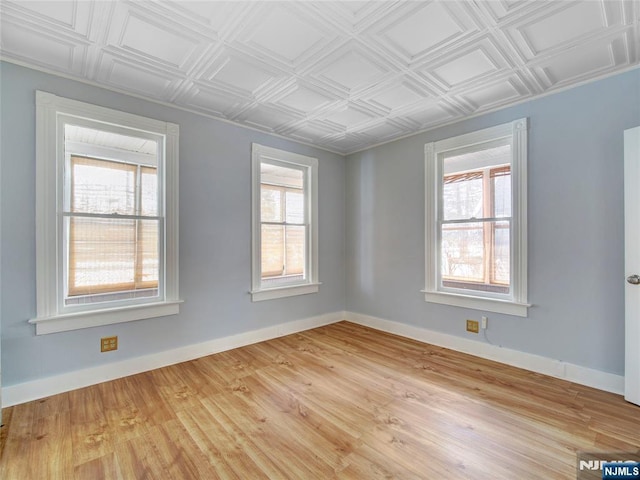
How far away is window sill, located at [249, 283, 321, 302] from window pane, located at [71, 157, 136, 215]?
1.57 metres

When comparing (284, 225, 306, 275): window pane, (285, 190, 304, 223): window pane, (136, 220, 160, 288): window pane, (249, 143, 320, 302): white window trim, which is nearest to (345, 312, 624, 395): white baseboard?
(249, 143, 320, 302): white window trim

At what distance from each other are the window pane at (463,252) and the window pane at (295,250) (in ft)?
6.01

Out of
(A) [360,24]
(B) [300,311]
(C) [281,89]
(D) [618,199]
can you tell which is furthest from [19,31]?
A: (D) [618,199]

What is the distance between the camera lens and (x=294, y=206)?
4.07 meters

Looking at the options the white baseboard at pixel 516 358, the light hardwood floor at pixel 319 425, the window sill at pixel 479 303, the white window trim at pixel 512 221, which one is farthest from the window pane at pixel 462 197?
the light hardwood floor at pixel 319 425

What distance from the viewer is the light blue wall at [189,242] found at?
7.26ft

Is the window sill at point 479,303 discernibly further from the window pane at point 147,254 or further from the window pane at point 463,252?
→ the window pane at point 147,254

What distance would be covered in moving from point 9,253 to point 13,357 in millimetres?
772

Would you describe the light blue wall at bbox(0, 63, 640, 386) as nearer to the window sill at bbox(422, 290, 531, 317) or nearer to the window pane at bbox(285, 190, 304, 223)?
the window sill at bbox(422, 290, 531, 317)

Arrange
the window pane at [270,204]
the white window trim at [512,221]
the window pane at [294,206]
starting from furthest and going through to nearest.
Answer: the window pane at [294,206], the window pane at [270,204], the white window trim at [512,221]

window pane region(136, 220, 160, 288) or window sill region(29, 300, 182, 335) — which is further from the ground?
window pane region(136, 220, 160, 288)

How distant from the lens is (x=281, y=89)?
105 inches

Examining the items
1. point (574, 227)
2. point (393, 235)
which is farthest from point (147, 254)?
point (574, 227)

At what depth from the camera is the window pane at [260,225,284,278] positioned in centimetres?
375
